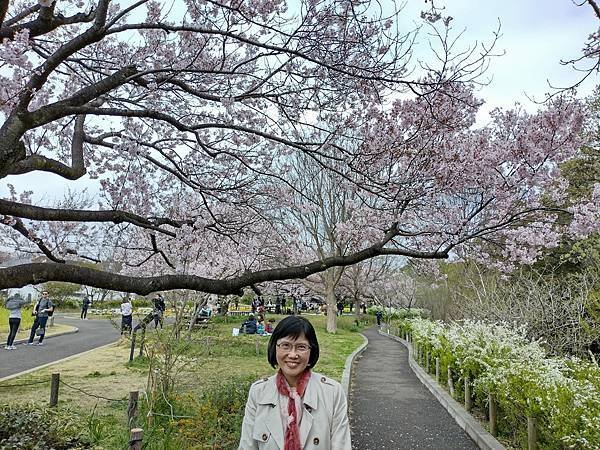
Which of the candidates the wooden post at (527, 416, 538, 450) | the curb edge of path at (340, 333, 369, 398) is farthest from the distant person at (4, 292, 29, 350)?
the wooden post at (527, 416, 538, 450)

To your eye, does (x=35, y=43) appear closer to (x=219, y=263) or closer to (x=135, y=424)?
(x=135, y=424)

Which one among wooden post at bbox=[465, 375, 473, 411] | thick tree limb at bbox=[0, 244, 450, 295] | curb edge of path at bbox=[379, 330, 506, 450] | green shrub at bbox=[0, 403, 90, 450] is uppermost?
thick tree limb at bbox=[0, 244, 450, 295]

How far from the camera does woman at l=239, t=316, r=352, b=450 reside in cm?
221

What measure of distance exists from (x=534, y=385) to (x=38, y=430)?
187 inches

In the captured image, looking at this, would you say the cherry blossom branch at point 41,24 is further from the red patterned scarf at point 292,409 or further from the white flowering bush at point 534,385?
the white flowering bush at point 534,385

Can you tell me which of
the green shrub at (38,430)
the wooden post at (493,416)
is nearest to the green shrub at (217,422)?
the green shrub at (38,430)

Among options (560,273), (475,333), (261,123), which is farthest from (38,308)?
(560,273)

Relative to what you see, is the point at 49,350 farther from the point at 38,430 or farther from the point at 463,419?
the point at 463,419

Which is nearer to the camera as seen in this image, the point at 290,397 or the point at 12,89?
the point at 290,397

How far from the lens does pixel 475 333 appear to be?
8.41m

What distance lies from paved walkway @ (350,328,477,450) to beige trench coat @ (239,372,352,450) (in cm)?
416

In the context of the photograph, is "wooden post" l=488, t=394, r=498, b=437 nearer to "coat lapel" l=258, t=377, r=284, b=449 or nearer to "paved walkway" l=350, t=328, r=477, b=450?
"paved walkway" l=350, t=328, r=477, b=450

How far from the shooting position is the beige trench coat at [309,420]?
87.2 inches

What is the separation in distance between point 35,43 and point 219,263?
8710 millimetres
